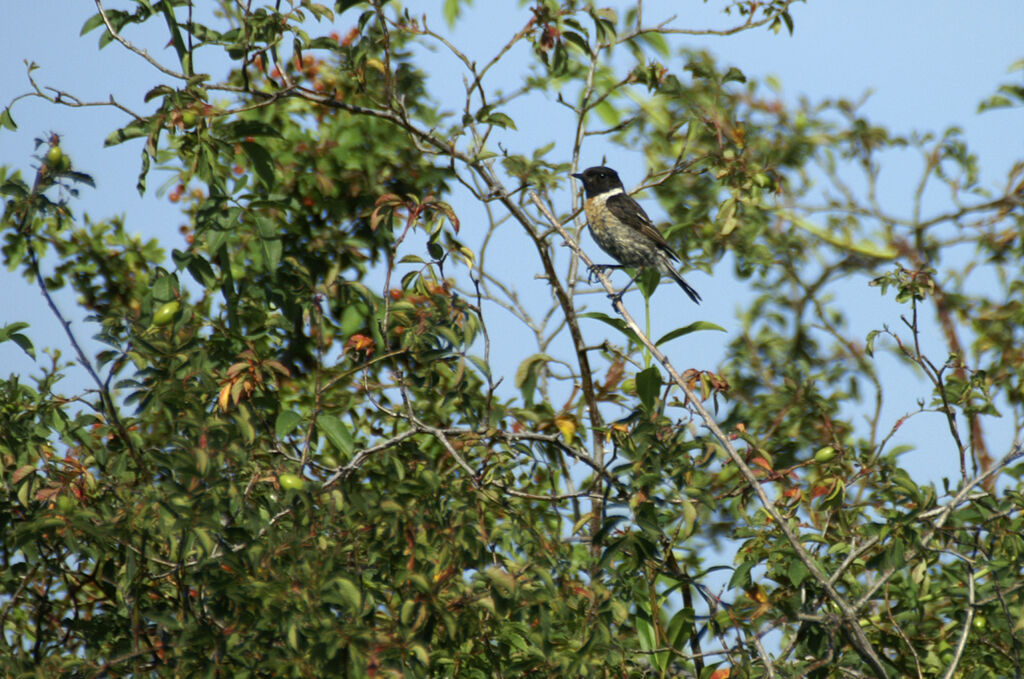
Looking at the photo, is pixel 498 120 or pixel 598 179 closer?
pixel 498 120

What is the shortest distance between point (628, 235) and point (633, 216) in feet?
0.46

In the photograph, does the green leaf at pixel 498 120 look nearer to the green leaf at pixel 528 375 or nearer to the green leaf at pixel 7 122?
the green leaf at pixel 528 375

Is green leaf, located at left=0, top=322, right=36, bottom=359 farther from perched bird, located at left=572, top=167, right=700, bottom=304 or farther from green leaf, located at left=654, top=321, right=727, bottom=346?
perched bird, located at left=572, top=167, right=700, bottom=304

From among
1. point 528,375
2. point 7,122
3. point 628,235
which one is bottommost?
point 528,375

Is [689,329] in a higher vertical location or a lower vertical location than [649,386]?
higher

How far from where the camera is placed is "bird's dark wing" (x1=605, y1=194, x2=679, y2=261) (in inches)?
271

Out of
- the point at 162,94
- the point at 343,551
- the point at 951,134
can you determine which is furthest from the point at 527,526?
the point at 951,134

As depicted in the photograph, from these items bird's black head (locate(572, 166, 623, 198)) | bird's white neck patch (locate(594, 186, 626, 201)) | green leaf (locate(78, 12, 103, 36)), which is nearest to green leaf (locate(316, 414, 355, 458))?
green leaf (locate(78, 12, 103, 36))

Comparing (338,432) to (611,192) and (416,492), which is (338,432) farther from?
(611,192)

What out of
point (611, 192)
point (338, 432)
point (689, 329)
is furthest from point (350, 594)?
point (611, 192)

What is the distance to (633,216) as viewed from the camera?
7035 millimetres

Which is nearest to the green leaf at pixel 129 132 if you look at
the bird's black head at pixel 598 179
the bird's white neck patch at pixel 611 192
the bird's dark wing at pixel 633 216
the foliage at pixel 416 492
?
the foliage at pixel 416 492

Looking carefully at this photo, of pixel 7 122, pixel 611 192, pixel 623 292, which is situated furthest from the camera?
pixel 611 192

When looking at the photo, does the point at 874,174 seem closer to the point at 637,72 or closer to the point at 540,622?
the point at 637,72
